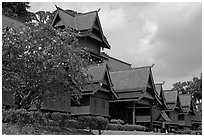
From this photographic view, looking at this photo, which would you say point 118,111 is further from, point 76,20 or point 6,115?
point 6,115

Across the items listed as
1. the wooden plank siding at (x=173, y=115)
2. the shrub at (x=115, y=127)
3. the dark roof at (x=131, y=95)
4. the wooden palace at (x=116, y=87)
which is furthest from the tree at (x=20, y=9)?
the shrub at (x=115, y=127)

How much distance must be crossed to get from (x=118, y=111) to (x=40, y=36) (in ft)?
78.4

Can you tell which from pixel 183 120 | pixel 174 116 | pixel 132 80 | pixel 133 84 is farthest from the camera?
pixel 183 120

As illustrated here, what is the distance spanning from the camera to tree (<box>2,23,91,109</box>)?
15906 mm

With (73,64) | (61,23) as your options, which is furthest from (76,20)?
(73,64)

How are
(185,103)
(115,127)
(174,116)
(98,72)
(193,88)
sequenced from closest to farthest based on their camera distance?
(115,127), (98,72), (174,116), (185,103), (193,88)

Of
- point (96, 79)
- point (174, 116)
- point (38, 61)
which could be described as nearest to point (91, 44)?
point (96, 79)

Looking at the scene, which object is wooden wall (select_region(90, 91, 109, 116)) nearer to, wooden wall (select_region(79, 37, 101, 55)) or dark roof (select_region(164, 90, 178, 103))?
wooden wall (select_region(79, 37, 101, 55))

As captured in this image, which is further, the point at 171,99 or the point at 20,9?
the point at 20,9

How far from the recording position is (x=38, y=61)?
53.3 ft

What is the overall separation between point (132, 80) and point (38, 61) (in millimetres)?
23954

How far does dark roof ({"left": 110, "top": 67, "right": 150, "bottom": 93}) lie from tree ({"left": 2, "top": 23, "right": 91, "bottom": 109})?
20.4m

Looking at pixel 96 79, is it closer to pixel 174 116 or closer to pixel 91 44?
pixel 91 44

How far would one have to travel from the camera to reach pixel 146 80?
126 feet
